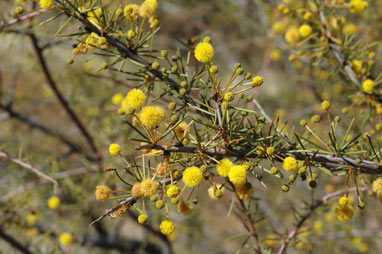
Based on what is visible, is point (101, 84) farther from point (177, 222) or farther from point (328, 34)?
point (328, 34)

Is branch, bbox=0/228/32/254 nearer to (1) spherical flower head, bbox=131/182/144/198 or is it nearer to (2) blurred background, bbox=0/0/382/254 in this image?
(2) blurred background, bbox=0/0/382/254

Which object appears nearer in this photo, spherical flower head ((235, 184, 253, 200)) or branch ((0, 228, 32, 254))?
spherical flower head ((235, 184, 253, 200))

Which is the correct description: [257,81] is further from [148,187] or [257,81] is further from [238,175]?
[148,187]

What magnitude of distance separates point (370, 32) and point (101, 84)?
1.94 metres

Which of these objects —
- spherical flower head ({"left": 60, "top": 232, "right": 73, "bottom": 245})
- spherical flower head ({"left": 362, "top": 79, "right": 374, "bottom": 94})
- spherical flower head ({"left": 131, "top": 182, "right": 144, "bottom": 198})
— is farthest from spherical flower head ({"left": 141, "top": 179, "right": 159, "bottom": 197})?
spherical flower head ({"left": 60, "top": 232, "right": 73, "bottom": 245})

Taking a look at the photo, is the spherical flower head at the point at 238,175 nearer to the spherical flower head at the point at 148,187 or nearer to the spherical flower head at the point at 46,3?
the spherical flower head at the point at 148,187

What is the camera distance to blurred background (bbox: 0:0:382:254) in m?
1.63

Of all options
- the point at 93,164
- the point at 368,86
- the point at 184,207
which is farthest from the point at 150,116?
the point at 93,164

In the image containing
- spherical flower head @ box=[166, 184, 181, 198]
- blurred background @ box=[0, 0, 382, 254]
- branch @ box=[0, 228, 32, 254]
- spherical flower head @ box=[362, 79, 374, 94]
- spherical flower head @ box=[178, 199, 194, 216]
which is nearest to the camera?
spherical flower head @ box=[166, 184, 181, 198]

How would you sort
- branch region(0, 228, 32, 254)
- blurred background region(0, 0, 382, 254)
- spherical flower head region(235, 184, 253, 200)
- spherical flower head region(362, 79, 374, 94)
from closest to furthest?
spherical flower head region(235, 184, 253, 200) < spherical flower head region(362, 79, 374, 94) < branch region(0, 228, 32, 254) < blurred background region(0, 0, 382, 254)

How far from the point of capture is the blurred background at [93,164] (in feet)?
5.35

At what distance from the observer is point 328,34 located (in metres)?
1.23

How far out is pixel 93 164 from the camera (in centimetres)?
209

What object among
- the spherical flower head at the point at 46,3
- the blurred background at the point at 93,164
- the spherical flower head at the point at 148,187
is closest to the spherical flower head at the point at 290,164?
the spherical flower head at the point at 148,187
